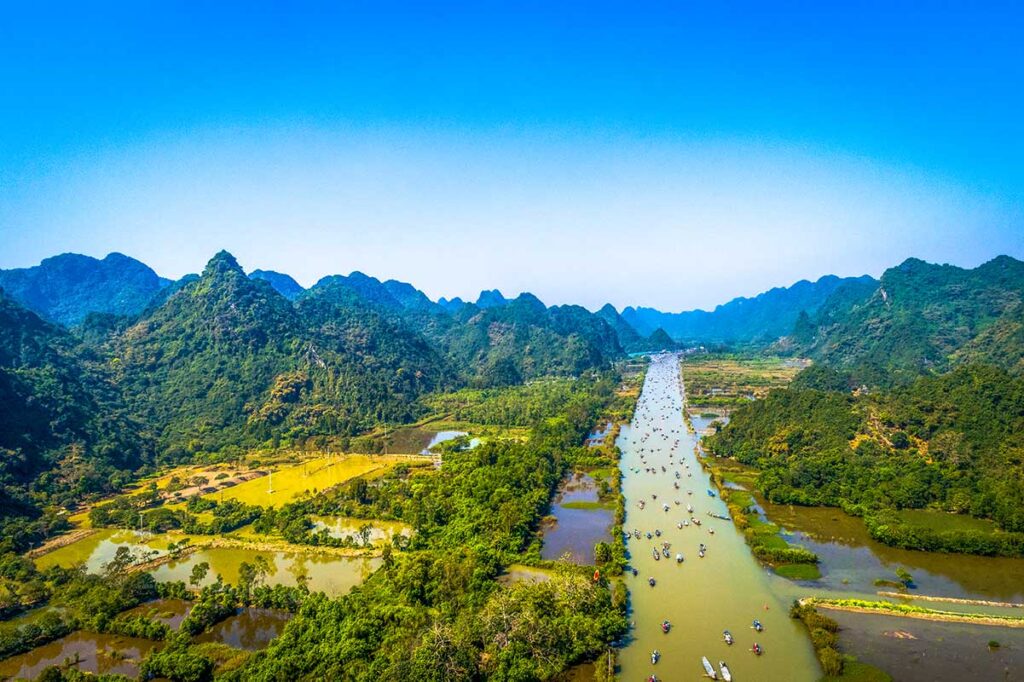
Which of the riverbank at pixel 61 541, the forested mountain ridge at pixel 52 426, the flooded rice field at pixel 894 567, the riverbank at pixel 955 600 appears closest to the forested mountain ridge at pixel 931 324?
the flooded rice field at pixel 894 567

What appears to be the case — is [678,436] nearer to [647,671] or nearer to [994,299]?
[647,671]

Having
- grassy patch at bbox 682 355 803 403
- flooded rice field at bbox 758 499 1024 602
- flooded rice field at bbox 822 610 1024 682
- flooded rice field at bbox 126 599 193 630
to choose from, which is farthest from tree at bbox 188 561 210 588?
grassy patch at bbox 682 355 803 403

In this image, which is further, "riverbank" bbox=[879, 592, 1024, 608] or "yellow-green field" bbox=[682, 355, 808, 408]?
"yellow-green field" bbox=[682, 355, 808, 408]

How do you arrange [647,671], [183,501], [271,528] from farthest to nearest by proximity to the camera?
[183,501] < [271,528] < [647,671]

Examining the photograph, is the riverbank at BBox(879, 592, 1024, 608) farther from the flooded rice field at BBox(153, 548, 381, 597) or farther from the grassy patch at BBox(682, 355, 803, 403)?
the grassy patch at BBox(682, 355, 803, 403)

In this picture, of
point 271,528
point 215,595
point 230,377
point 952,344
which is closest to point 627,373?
point 952,344

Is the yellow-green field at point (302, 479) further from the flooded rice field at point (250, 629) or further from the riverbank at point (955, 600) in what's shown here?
the riverbank at point (955, 600)

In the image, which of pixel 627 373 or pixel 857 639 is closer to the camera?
pixel 857 639
